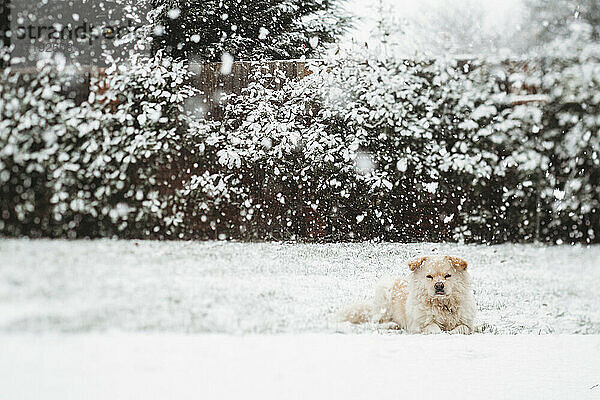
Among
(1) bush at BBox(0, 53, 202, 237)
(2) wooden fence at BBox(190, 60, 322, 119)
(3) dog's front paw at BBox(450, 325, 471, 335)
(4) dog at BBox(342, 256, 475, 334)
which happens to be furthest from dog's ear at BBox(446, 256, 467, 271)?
(1) bush at BBox(0, 53, 202, 237)

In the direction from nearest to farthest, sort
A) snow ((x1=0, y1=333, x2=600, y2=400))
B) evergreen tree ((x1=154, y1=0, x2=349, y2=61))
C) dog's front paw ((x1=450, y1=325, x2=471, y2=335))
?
snow ((x1=0, y1=333, x2=600, y2=400)) → evergreen tree ((x1=154, y1=0, x2=349, y2=61)) → dog's front paw ((x1=450, y1=325, x2=471, y2=335))

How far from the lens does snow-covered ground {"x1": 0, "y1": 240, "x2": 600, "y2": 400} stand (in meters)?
1.09

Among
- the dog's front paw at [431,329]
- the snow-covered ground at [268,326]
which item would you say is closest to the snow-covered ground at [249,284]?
the snow-covered ground at [268,326]

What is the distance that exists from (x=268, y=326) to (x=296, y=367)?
13 cm

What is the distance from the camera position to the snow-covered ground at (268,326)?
109 cm

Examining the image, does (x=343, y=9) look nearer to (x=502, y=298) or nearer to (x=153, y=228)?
(x=153, y=228)

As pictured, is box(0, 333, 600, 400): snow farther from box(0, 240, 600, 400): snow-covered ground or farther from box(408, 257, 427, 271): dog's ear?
box(408, 257, 427, 271): dog's ear

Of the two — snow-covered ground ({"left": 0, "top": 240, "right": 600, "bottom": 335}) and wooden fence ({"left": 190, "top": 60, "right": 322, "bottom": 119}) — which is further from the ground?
wooden fence ({"left": 190, "top": 60, "right": 322, "bottom": 119})

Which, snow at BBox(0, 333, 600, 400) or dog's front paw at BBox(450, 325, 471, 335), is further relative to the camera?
dog's front paw at BBox(450, 325, 471, 335)

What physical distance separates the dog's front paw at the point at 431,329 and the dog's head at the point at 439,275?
87 millimetres

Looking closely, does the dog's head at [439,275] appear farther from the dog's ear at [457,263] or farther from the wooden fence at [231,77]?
the wooden fence at [231,77]

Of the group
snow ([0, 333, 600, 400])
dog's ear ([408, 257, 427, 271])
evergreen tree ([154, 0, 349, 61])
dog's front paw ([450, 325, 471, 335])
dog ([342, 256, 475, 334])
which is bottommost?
snow ([0, 333, 600, 400])

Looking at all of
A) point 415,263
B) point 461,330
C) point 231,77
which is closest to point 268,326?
point 415,263

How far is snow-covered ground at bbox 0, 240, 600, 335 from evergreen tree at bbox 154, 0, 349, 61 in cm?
52
